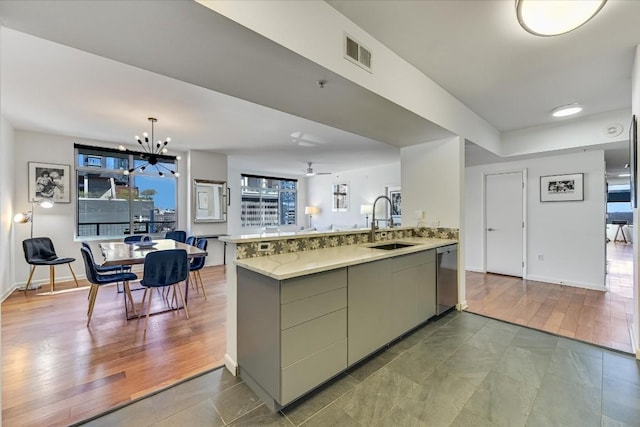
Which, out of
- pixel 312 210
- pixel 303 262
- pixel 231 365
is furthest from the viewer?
pixel 312 210

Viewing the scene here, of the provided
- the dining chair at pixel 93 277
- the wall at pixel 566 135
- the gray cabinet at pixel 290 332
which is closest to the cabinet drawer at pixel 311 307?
the gray cabinet at pixel 290 332

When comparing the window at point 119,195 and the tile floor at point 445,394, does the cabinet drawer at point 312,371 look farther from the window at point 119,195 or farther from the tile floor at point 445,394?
the window at point 119,195

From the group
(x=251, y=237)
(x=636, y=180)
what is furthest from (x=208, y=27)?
(x=636, y=180)

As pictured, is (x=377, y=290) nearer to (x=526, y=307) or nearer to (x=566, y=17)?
(x=566, y=17)

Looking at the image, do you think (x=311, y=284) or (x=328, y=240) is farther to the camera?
(x=328, y=240)

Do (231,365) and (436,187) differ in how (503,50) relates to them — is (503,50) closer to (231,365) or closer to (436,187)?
(436,187)

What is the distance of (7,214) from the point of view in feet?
13.4

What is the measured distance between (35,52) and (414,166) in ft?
13.4

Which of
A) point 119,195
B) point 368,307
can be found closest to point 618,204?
point 368,307

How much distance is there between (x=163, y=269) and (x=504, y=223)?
18.6 ft

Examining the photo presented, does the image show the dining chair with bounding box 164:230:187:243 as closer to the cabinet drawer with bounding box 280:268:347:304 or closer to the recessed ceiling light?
the cabinet drawer with bounding box 280:268:347:304

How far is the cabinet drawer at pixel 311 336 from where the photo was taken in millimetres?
1621

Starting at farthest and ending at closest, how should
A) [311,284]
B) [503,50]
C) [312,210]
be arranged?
[312,210] < [503,50] < [311,284]

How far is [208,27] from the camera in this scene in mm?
1397
